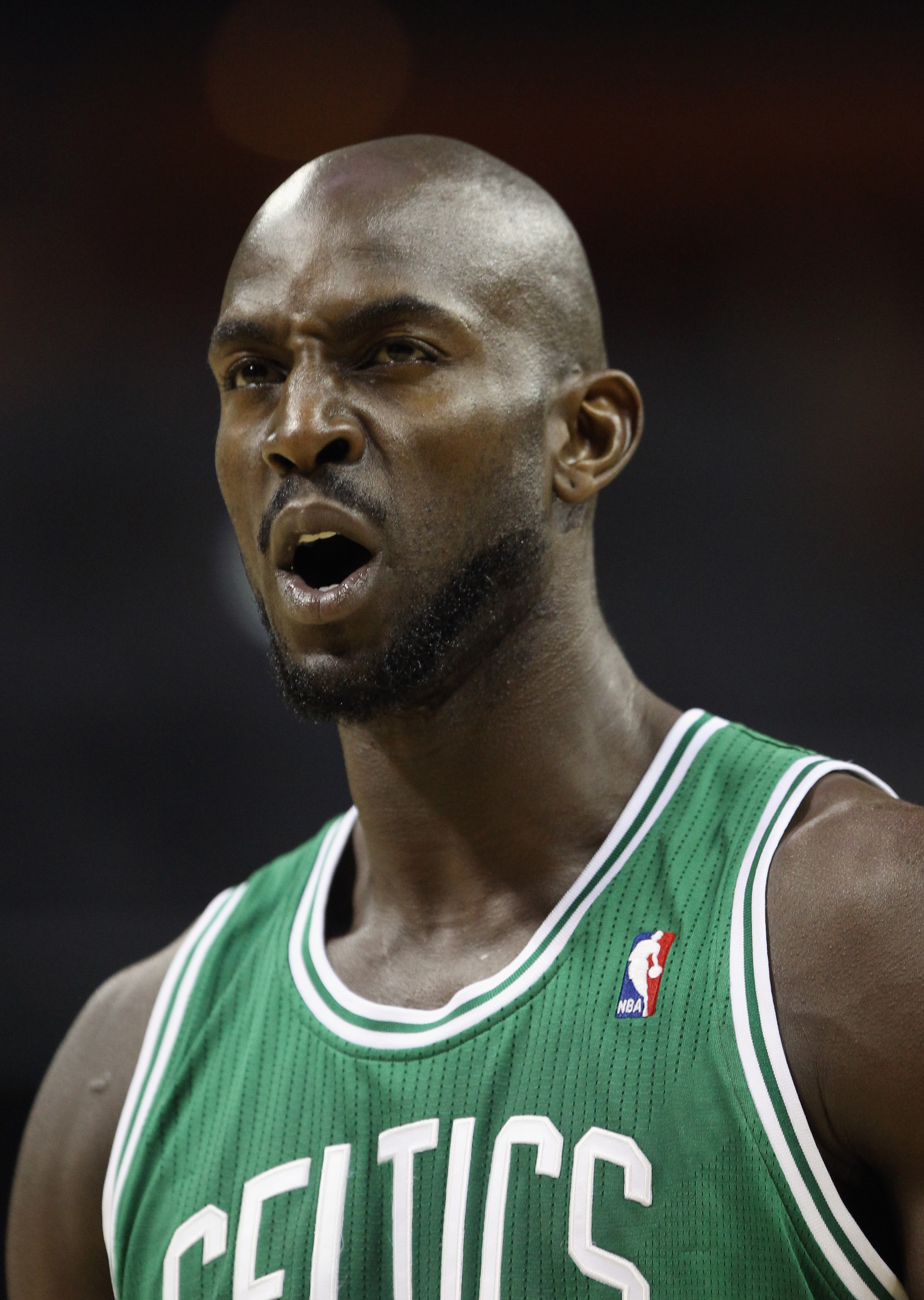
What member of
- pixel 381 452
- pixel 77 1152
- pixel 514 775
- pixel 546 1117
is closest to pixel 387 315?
pixel 381 452

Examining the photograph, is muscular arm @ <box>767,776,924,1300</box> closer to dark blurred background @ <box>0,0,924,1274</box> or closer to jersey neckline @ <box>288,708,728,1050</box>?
jersey neckline @ <box>288,708,728,1050</box>

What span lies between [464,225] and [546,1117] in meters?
0.91

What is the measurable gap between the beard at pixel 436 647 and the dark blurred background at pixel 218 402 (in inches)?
66.6

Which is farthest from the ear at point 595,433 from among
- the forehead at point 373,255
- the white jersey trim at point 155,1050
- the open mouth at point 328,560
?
the white jersey trim at point 155,1050

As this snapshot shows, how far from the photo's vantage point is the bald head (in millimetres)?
1550

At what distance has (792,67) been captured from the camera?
3.43m

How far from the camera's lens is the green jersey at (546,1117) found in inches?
49.2

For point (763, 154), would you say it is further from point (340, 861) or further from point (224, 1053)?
point (224, 1053)

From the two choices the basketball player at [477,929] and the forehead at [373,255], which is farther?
the forehead at [373,255]

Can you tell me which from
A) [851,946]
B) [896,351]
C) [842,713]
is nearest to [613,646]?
[851,946]

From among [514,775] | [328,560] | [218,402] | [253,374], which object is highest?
[218,402]

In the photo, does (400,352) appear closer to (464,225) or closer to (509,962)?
(464,225)

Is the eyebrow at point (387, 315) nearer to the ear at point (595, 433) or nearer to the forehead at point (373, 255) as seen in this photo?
the forehead at point (373, 255)

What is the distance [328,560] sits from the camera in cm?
153
